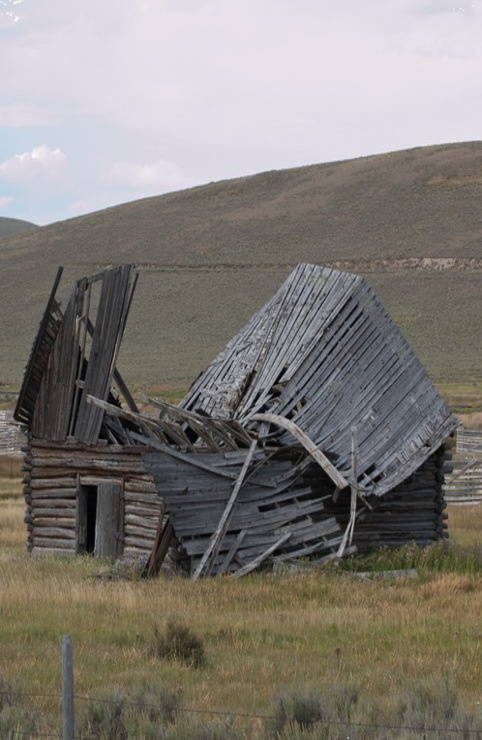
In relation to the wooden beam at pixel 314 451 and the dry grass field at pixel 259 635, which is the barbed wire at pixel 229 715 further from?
the wooden beam at pixel 314 451

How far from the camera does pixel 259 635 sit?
1119 centimetres

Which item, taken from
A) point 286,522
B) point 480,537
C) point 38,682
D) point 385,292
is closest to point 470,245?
point 385,292

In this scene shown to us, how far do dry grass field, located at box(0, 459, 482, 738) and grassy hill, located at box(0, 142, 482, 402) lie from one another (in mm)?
38989

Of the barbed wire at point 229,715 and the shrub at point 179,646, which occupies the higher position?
the shrub at point 179,646

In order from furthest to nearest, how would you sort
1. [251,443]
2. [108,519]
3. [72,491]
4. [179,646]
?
1. [72,491]
2. [108,519]
3. [251,443]
4. [179,646]

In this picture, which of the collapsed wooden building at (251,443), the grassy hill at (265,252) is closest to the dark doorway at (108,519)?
the collapsed wooden building at (251,443)

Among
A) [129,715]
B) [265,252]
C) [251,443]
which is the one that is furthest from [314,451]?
[265,252]

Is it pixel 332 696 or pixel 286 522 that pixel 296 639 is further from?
pixel 286 522

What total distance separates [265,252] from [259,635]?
83.7 metres

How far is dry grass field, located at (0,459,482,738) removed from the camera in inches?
341

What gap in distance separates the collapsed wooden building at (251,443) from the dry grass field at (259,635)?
3.17 feet

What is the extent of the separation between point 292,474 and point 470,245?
74.4m

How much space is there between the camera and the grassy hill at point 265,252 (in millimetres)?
71938

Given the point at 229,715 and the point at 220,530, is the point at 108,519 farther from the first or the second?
the point at 229,715
